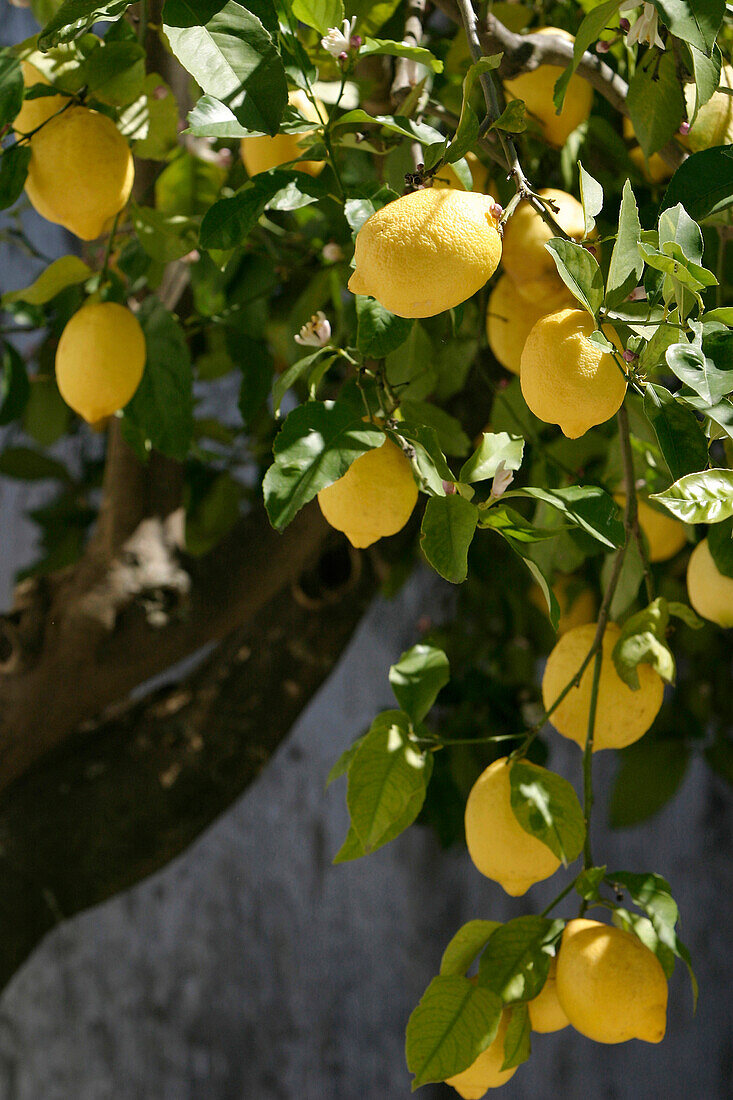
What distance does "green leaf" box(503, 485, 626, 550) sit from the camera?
0.29 m

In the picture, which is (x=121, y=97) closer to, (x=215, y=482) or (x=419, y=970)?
(x=215, y=482)

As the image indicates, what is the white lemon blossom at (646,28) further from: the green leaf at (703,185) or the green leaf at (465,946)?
the green leaf at (465,946)

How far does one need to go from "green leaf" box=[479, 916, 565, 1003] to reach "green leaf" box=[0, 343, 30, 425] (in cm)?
44

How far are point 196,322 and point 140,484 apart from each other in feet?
0.55

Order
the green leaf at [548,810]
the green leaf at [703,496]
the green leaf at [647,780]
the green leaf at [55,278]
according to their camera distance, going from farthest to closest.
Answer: the green leaf at [647,780] < the green leaf at [55,278] < the green leaf at [548,810] < the green leaf at [703,496]

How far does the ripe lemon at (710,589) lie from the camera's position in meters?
0.39

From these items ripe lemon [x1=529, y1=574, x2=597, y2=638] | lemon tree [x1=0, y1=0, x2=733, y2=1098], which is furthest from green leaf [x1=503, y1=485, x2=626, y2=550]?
ripe lemon [x1=529, y1=574, x2=597, y2=638]

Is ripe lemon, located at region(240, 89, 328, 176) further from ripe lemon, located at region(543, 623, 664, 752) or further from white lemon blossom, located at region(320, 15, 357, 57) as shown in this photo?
ripe lemon, located at region(543, 623, 664, 752)

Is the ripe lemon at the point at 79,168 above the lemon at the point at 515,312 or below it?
above

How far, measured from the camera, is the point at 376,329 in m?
0.31

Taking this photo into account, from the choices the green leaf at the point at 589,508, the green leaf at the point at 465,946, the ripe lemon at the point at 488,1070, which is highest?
the green leaf at the point at 589,508

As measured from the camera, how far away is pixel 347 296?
0.63 m

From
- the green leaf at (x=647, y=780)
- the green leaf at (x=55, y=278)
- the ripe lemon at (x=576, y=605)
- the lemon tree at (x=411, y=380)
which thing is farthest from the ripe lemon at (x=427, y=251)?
the green leaf at (x=647, y=780)

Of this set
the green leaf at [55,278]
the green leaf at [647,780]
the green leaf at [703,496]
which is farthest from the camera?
the green leaf at [647,780]
